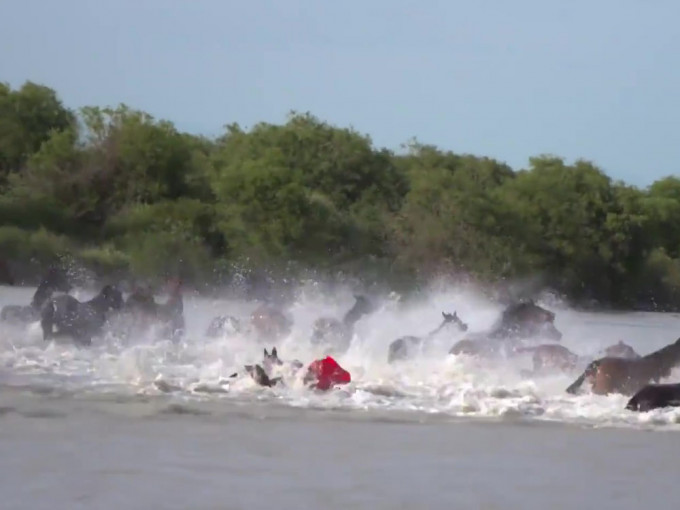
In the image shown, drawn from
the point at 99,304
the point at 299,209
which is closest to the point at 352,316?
the point at 99,304

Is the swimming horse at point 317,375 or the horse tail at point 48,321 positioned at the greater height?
the horse tail at point 48,321

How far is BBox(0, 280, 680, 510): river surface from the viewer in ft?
37.8

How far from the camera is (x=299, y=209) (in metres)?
55.1

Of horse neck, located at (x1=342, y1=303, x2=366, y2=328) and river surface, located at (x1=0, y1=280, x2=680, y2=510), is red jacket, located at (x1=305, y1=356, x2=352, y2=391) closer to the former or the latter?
river surface, located at (x1=0, y1=280, x2=680, y2=510)

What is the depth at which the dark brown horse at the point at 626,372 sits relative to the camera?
18.0 m

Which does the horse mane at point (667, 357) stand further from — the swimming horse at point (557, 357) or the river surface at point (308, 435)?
the swimming horse at point (557, 357)

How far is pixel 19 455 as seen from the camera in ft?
41.5

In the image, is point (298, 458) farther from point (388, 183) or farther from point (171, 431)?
point (388, 183)

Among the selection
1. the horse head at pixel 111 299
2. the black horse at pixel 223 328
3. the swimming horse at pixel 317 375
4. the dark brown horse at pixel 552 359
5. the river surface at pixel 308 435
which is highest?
the horse head at pixel 111 299

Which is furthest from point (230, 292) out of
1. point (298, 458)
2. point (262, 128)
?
point (298, 458)

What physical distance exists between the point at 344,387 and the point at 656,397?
4.03m

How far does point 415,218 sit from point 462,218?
6.85 ft

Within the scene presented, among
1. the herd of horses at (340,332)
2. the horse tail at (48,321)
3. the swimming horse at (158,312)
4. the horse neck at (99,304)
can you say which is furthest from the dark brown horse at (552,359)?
the horse tail at (48,321)

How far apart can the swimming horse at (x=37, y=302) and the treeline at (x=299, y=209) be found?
2201 cm
